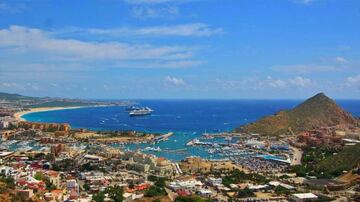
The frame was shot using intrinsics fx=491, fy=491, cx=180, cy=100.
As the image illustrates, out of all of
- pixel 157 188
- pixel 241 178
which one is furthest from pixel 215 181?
pixel 157 188

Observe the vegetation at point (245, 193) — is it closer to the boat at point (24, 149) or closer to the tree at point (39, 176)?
the tree at point (39, 176)

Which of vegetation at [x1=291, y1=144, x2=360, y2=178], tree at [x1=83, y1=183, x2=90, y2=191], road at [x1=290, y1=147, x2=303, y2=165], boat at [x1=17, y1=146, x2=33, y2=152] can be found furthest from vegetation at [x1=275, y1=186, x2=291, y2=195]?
boat at [x1=17, y1=146, x2=33, y2=152]

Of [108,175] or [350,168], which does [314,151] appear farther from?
[108,175]

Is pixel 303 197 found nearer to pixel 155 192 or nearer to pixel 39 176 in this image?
pixel 155 192

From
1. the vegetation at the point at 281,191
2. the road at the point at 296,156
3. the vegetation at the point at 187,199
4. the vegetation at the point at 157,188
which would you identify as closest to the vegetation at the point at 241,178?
the vegetation at the point at 281,191

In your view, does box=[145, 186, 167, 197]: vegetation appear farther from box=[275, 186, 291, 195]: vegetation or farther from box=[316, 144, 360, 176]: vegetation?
box=[316, 144, 360, 176]: vegetation

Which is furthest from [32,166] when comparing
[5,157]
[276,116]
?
[276,116]

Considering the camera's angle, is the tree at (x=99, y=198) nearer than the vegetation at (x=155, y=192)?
Yes
